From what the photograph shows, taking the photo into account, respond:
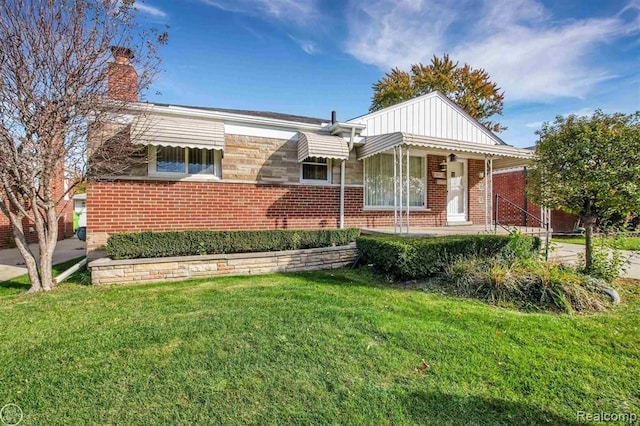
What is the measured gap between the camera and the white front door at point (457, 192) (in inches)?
520

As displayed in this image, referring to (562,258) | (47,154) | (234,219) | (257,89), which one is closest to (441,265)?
(562,258)

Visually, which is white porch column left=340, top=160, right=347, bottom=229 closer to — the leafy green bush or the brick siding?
the brick siding

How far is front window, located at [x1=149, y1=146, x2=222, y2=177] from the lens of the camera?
8844 millimetres

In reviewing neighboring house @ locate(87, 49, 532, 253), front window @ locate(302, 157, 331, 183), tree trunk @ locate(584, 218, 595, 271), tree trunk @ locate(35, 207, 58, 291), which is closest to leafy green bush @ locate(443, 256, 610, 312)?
tree trunk @ locate(584, 218, 595, 271)

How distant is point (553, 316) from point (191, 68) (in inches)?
458

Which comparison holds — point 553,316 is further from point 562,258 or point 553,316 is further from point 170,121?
point 170,121

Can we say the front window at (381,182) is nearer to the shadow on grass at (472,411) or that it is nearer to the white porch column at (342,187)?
the white porch column at (342,187)

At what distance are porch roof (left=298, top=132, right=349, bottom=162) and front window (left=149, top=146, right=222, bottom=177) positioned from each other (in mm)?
2599

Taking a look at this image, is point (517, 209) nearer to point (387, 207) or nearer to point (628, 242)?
→ point (628, 242)

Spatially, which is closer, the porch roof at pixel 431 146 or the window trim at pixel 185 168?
the window trim at pixel 185 168

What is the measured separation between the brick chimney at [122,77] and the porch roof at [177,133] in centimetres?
74

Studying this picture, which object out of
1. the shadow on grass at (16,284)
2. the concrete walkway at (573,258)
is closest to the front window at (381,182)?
the concrete walkway at (573,258)

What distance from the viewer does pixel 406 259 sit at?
6.84m

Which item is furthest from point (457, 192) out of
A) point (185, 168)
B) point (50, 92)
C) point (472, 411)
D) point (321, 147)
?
point (50, 92)
